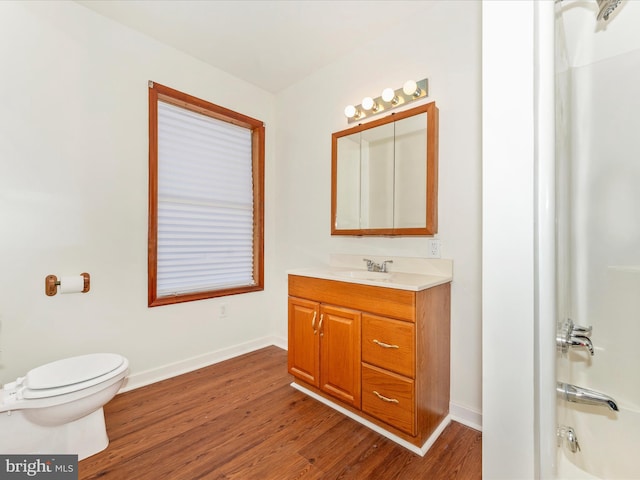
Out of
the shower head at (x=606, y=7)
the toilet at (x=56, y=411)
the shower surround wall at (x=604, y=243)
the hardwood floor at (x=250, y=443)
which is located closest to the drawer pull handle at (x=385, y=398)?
the hardwood floor at (x=250, y=443)

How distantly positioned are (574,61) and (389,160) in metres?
1.07

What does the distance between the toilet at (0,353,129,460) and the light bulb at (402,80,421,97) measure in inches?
94.9

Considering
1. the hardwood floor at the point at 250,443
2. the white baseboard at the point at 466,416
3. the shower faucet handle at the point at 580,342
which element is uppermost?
the shower faucet handle at the point at 580,342

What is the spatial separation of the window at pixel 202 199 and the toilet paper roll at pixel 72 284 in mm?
459

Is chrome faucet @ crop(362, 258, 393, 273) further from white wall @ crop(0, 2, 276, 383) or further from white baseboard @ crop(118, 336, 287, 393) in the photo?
white wall @ crop(0, 2, 276, 383)

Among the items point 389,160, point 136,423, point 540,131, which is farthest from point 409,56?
point 136,423

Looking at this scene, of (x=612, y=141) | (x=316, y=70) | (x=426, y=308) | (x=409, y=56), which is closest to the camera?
(x=612, y=141)

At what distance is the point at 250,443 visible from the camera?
161cm

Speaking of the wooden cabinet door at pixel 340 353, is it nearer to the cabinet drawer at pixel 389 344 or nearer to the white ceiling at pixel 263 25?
the cabinet drawer at pixel 389 344

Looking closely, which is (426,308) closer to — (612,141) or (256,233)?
(612,141)

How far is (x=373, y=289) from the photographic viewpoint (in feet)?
5.56

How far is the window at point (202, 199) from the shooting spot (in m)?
2.36

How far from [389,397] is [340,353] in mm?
376

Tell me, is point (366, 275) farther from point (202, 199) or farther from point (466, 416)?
point (202, 199)
